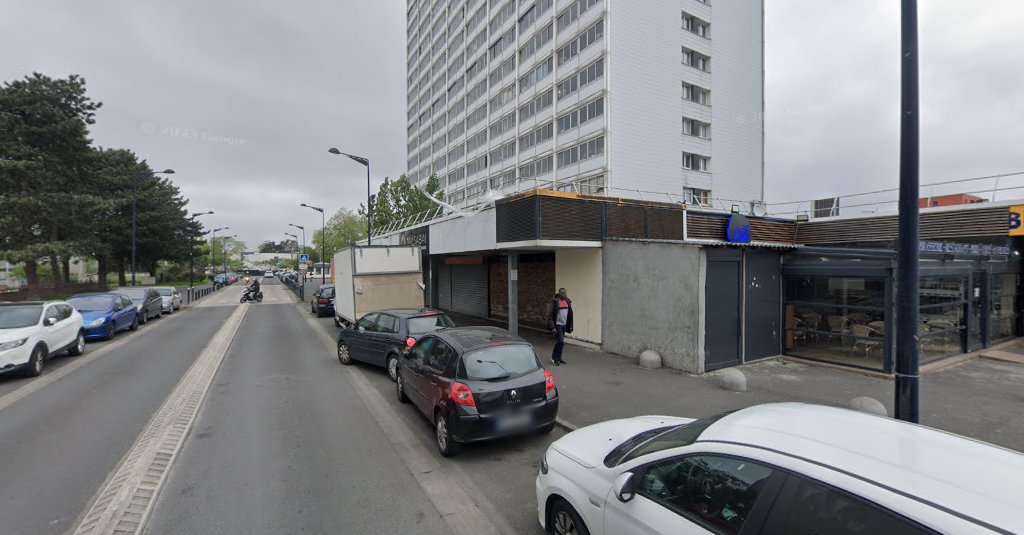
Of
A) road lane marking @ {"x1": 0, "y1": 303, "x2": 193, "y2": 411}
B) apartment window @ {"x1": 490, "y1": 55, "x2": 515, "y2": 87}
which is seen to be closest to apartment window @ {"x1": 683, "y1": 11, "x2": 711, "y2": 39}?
apartment window @ {"x1": 490, "y1": 55, "x2": 515, "y2": 87}

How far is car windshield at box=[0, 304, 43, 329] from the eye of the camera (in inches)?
372

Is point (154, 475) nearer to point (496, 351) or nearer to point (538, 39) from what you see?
point (496, 351)

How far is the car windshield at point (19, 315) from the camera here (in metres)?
9.45

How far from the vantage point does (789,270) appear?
34.3ft

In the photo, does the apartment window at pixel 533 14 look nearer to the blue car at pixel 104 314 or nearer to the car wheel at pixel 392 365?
the blue car at pixel 104 314

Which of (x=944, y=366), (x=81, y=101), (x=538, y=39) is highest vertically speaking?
(x=538, y=39)

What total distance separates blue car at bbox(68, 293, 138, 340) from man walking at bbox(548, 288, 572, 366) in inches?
549

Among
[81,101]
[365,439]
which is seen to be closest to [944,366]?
[365,439]

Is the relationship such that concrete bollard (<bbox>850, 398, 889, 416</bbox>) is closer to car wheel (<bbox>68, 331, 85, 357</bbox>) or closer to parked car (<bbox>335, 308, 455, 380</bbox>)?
parked car (<bbox>335, 308, 455, 380</bbox>)

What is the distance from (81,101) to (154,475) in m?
33.3

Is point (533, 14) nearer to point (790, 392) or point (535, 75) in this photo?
point (535, 75)

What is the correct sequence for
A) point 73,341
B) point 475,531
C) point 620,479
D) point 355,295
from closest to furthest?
point 620,479
point 475,531
point 73,341
point 355,295

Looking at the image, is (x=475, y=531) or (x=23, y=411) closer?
(x=475, y=531)

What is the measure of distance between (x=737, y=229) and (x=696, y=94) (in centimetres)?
2412
